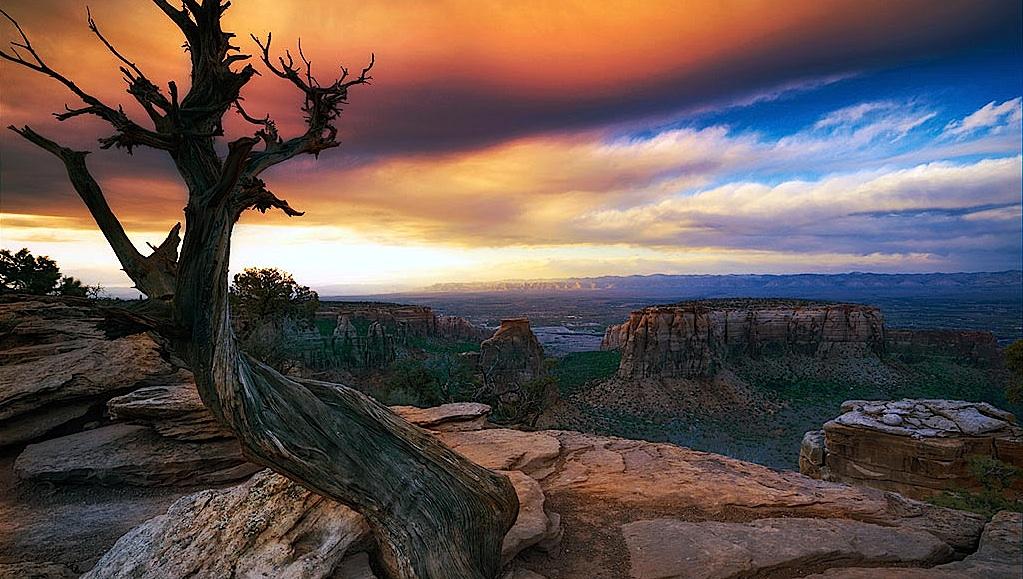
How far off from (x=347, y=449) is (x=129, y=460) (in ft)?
23.2

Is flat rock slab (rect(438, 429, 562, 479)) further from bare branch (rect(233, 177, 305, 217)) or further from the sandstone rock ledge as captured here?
bare branch (rect(233, 177, 305, 217))

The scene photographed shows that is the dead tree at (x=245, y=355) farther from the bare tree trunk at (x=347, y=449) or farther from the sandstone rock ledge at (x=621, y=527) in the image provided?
the sandstone rock ledge at (x=621, y=527)

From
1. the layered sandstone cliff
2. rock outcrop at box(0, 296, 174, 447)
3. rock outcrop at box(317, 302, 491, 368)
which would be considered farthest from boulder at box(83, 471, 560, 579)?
Result: the layered sandstone cliff

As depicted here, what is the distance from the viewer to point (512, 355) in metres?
48.4

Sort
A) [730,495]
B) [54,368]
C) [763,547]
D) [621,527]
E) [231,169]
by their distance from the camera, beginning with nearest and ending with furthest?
[231,169] < [763,547] < [621,527] < [730,495] < [54,368]

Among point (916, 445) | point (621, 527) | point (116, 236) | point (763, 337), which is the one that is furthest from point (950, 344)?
point (116, 236)

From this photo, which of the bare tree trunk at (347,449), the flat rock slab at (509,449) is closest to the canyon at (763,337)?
the flat rock slab at (509,449)

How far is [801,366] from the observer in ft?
198

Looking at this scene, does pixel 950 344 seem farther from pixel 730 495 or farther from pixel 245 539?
pixel 245 539

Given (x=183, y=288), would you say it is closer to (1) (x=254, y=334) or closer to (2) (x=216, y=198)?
(2) (x=216, y=198)

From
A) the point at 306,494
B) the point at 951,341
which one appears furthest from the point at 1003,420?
the point at 951,341

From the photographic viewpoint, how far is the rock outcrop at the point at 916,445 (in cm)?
2247

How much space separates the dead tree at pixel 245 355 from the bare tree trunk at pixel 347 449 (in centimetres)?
1

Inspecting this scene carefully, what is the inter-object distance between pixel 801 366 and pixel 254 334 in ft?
210
